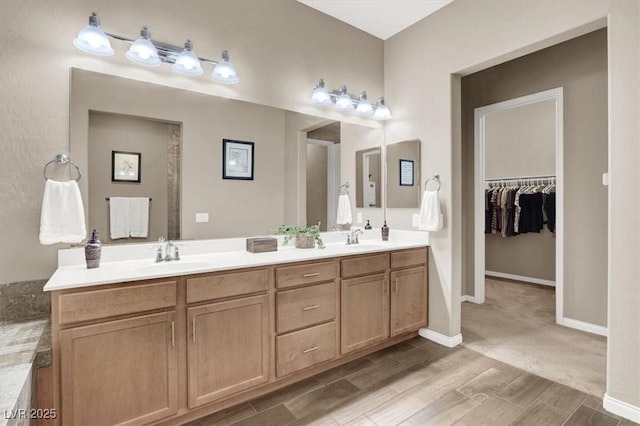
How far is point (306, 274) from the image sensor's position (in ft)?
7.33

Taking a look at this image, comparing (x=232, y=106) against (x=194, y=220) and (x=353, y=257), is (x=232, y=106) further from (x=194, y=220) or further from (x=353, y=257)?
(x=353, y=257)

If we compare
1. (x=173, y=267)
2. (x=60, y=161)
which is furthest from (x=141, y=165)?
(x=173, y=267)

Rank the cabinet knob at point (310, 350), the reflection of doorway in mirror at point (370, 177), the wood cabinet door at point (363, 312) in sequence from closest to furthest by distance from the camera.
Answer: the cabinet knob at point (310, 350)
the wood cabinet door at point (363, 312)
the reflection of doorway in mirror at point (370, 177)

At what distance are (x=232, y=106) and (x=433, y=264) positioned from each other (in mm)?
2204

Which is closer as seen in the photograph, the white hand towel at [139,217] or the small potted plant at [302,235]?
the white hand towel at [139,217]

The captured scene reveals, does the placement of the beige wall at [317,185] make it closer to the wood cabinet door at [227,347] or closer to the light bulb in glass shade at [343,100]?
the light bulb in glass shade at [343,100]

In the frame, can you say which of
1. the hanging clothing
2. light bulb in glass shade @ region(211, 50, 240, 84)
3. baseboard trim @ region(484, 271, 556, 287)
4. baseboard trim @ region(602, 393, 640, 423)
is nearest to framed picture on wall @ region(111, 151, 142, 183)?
light bulb in glass shade @ region(211, 50, 240, 84)

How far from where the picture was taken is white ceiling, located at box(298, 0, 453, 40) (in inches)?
113

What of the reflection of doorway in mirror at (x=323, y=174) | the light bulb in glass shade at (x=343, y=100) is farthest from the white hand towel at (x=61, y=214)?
the light bulb in glass shade at (x=343, y=100)

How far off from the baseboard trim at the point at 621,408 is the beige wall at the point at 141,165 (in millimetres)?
2976

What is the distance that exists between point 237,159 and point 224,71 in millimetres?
633

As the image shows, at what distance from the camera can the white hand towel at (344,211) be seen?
3.22 m

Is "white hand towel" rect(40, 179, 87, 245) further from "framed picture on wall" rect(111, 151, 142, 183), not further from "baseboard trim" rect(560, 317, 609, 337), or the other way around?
"baseboard trim" rect(560, 317, 609, 337)

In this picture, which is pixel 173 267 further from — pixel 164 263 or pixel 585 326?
pixel 585 326
